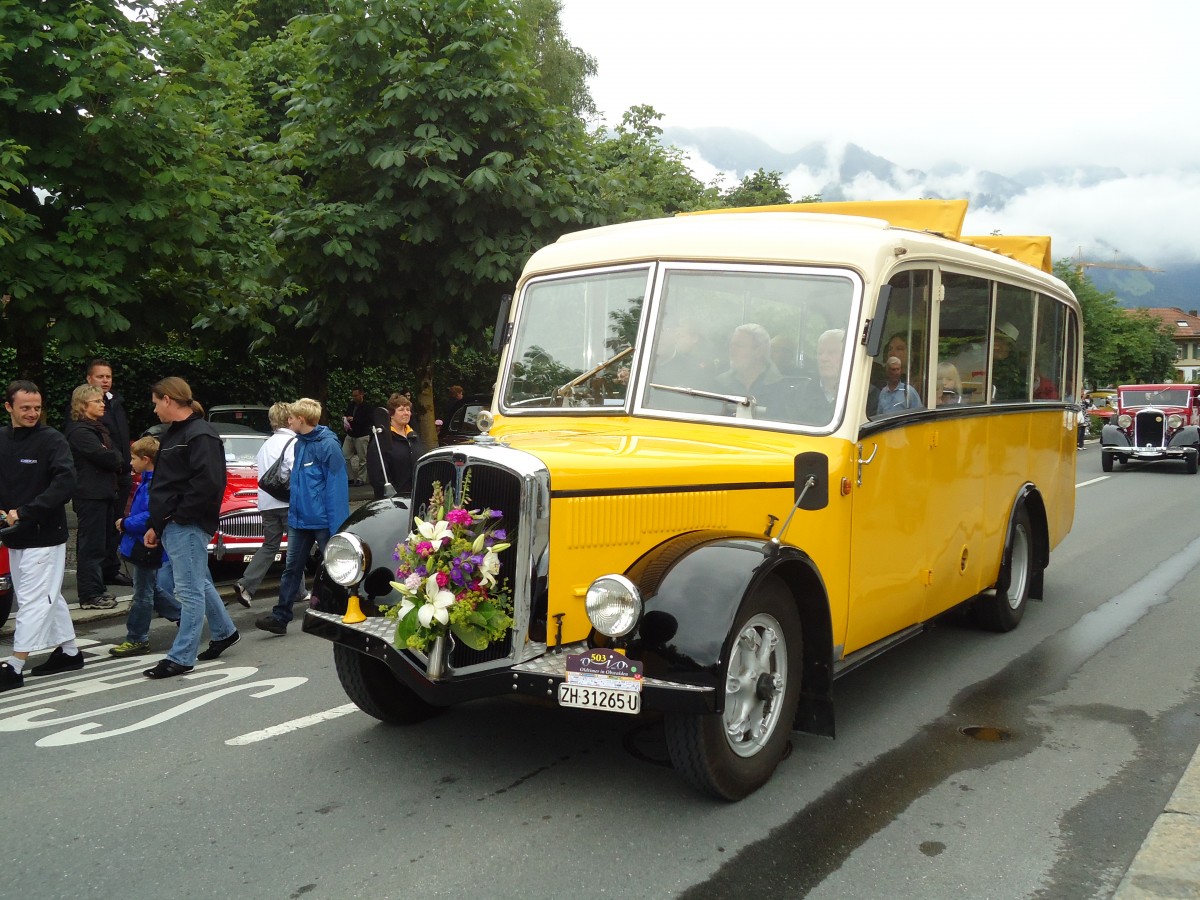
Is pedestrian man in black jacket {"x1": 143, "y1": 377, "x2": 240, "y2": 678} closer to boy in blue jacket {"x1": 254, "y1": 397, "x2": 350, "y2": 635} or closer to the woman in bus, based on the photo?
boy in blue jacket {"x1": 254, "y1": 397, "x2": 350, "y2": 635}

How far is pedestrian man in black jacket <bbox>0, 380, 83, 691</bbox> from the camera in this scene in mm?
6535

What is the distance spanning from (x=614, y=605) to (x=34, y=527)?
4.21 m

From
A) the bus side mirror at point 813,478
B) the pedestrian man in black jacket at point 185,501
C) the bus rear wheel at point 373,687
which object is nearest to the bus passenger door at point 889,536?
the bus side mirror at point 813,478

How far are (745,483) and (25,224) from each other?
26.5 ft

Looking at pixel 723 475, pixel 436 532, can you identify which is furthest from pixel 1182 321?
pixel 436 532

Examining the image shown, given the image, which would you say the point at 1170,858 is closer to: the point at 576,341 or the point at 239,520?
the point at 576,341

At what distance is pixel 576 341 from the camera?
5762 millimetres

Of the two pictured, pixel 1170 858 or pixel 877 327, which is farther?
pixel 877 327

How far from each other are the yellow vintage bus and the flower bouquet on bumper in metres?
0.09

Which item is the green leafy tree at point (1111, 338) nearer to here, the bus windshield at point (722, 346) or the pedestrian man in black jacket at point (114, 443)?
the pedestrian man in black jacket at point (114, 443)

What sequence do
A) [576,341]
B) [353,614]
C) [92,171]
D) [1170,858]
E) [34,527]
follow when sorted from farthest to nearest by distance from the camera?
[92,171] < [34,527] < [576,341] < [353,614] < [1170,858]

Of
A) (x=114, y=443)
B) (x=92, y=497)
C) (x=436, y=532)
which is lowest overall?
(x=92, y=497)

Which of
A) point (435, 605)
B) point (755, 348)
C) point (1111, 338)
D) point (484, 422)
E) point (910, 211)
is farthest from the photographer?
point (1111, 338)

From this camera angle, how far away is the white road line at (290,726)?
17.7ft
